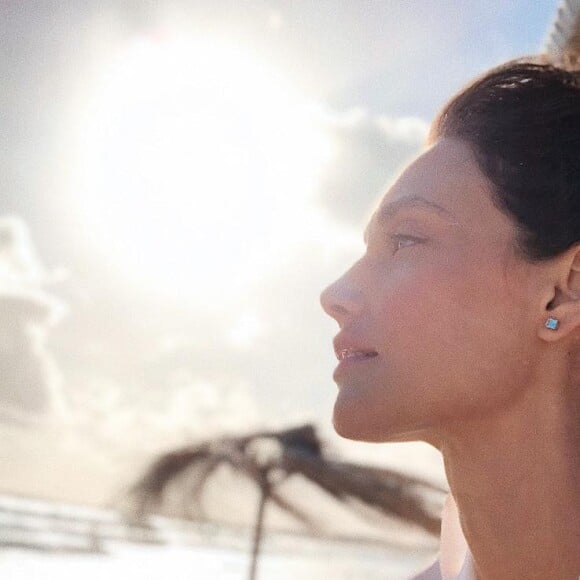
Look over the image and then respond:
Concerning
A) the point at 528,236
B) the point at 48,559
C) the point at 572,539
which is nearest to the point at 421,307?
the point at 528,236

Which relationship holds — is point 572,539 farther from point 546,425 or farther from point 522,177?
point 522,177

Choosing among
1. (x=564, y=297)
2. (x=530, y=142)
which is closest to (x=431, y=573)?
(x=564, y=297)

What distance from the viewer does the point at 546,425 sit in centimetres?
155

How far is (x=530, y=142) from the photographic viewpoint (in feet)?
5.29

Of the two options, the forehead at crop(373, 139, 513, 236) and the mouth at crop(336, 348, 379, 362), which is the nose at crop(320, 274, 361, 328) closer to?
the mouth at crop(336, 348, 379, 362)

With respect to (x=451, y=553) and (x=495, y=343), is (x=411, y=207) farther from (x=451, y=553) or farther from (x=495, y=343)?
(x=451, y=553)

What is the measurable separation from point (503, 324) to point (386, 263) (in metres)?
0.28

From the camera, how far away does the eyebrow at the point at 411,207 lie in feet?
5.36

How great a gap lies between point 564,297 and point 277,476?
354cm

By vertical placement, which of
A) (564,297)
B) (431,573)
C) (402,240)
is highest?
(402,240)

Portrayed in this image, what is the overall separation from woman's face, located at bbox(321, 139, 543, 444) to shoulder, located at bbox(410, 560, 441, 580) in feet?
1.91

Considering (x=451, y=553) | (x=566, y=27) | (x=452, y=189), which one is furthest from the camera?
(x=566, y=27)

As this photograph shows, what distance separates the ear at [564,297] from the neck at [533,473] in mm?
101

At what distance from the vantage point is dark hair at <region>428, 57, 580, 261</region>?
1559 millimetres
